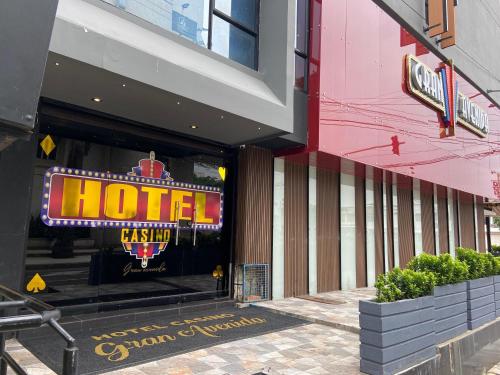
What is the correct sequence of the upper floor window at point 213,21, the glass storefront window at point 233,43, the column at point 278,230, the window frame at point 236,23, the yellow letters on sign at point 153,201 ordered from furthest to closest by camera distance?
the column at point 278,230, the glass storefront window at point 233,43, the window frame at point 236,23, the yellow letters on sign at point 153,201, the upper floor window at point 213,21

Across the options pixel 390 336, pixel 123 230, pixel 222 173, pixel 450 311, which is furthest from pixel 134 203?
pixel 450 311

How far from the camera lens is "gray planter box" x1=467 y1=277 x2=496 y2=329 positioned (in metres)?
6.54

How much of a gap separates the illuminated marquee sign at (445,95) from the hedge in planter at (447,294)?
645cm

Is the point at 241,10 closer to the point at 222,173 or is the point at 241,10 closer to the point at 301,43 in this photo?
the point at 301,43

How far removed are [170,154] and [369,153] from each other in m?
4.93

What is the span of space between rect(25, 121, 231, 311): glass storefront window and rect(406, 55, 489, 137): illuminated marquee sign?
6736mm

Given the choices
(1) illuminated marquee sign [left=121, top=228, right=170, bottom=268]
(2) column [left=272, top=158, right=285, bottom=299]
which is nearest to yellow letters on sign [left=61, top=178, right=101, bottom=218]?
(1) illuminated marquee sign [left=121, top=228, right=170, bottom=268]

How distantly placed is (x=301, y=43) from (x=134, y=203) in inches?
211

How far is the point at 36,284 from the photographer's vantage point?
5715 mm

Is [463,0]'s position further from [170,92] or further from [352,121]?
[170,92]

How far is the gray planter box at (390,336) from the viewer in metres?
4.39

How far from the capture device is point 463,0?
1717cm

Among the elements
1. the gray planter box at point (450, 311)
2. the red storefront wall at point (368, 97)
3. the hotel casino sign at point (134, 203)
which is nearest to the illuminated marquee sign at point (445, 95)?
the red storefront wall at point (368, 97)

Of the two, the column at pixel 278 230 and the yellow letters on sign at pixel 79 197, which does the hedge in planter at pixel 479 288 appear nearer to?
the column at pixel 278 230
